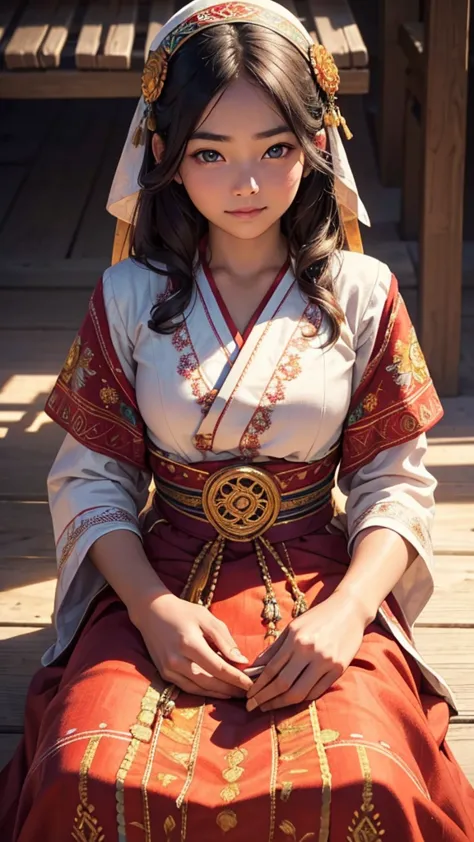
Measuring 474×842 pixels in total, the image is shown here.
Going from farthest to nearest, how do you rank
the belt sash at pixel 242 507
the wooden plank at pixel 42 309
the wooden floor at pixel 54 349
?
the wooden plank at pixel 42 309 → the wooden floor at pixel 54 349 → the belt sash at pixel 242 507

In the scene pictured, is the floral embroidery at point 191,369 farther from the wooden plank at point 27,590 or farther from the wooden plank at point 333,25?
the wooden plank at point 333,25

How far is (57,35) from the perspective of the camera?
10.5 ft

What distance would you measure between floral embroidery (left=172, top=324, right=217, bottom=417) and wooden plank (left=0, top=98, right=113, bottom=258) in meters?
2.61

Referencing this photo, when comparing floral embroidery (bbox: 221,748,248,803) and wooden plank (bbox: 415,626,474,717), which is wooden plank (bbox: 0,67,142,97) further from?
floral embroidery (bbox: 221,748,248,803)

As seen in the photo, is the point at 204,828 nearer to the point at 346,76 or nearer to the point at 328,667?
the point at 328,667

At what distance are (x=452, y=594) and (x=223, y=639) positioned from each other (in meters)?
0.85

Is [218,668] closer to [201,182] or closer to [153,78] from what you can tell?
[201,182]

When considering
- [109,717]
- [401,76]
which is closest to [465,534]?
[109,717]

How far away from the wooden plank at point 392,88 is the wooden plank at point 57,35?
4.21 ft

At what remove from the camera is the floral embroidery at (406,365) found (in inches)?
74.9

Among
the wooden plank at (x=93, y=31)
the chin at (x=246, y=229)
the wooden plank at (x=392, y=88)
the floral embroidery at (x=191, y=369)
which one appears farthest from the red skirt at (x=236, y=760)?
the wooden plank at (x=392, y=88)

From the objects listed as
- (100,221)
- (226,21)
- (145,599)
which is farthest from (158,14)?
(145,599)

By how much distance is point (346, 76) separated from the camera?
294 centimetres

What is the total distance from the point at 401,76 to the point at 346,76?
169cm
